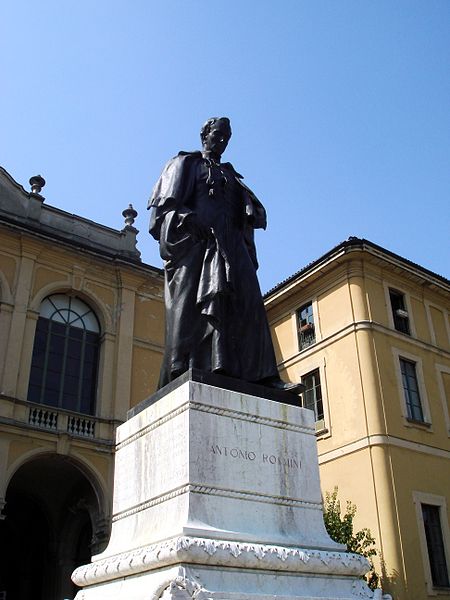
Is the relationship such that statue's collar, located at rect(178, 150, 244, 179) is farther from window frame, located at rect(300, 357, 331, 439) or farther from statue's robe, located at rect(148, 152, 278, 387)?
window frame, located at rect(300, 357, 331, 439)

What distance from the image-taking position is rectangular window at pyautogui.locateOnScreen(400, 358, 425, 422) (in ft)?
67.4

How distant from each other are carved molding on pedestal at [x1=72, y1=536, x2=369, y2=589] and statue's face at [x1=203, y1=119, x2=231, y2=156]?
11.6 ft

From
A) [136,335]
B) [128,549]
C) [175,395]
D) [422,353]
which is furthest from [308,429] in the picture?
[422,353]

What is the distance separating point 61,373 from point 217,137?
1446 cm

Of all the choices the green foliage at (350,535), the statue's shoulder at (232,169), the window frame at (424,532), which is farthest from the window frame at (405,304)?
the statue's shoulder at (232,169)

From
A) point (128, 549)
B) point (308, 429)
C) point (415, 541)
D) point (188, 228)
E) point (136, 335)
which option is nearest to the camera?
point (128, 549)

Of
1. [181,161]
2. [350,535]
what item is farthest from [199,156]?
[350,535]

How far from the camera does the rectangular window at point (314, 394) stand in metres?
21.6

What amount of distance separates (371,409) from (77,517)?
9376mm

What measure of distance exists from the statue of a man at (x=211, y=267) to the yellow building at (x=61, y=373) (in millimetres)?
13260

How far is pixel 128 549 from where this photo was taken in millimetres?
4320

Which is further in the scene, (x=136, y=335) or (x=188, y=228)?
(x=136, y=335)

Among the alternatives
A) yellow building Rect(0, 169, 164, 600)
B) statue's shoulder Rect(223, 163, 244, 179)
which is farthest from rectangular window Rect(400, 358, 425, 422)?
statue's shoulder Rect(223, 163, 244, 179)

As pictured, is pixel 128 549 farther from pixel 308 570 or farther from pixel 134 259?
pixel 134 259
